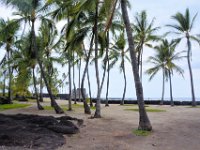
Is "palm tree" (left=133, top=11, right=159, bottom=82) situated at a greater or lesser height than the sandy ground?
greater

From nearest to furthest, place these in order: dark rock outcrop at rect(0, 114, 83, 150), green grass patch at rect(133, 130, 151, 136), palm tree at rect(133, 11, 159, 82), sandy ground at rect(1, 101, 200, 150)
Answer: dark rock outcrop at rect(0, 114, 83, 150)
sandy ground at rect(1, 101, 200, 150)
green grass patch at rect(133, 130, 151, 136)
palm tree at rect(133, 11, 159, 82)

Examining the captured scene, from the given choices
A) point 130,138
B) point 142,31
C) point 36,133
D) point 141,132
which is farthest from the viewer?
point 142,31

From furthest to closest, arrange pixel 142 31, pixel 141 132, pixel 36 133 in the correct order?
pixel 142 31, pixel 141 132, pixel 36 133

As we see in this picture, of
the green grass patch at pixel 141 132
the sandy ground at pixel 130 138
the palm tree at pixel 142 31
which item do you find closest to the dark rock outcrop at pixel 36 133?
the sandy ground at pixel 130 138

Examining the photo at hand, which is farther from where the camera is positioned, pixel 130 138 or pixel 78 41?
pixel 78 41

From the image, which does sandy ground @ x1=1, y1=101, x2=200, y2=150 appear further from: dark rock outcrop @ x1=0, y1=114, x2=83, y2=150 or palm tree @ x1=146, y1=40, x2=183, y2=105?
palm tree @ x1=146, y1=40, x2=183, y2=105

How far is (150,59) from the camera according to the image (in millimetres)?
51000

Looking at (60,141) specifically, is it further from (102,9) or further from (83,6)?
(102,9)

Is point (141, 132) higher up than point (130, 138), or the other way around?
point (141, 132)

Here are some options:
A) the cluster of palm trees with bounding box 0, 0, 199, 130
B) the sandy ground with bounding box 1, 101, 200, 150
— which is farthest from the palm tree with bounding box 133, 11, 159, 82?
the sandy ground with bounding box 1, 101, 200, 150

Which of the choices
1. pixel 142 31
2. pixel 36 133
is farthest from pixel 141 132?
pixel 142 31

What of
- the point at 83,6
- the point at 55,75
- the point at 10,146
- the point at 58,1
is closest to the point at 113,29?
the point at 58,1

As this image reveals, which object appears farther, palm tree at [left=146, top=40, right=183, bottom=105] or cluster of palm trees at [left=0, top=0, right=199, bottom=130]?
palm tree at [left=146, top=40, right=183, bottom=105]

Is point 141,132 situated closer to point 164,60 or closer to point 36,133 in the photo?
point 36,133
